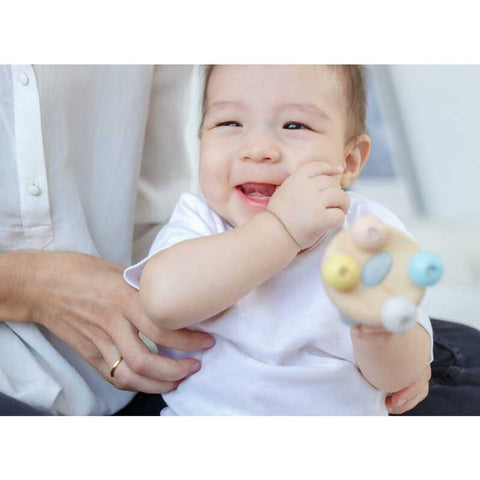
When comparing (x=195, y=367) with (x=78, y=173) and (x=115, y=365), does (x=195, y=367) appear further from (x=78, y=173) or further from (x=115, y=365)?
(x=78, y=173)

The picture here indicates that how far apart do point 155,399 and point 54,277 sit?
174mm

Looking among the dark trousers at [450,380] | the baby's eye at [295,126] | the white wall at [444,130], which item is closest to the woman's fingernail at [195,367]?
the dark trousers at [450,380]

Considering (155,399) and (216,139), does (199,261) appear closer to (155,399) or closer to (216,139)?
(216,139)

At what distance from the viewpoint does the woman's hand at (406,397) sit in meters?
0.61

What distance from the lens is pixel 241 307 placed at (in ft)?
1.90

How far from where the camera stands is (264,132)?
57 cm

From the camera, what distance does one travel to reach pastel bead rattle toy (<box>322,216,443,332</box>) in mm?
388

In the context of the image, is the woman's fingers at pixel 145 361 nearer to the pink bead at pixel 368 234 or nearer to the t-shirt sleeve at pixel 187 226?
the t-shirt sleeve at pixel 187 226

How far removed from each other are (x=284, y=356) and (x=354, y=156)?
20 cm

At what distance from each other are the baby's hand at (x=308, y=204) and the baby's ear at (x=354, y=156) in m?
0.10

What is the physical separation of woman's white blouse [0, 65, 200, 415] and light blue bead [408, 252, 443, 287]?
1.30 ft

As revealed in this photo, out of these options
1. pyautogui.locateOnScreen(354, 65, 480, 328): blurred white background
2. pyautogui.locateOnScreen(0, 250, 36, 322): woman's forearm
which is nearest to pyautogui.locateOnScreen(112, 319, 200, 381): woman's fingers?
pyautogui.locateOnScreen(0, 250, 36, 322): woman's forearm

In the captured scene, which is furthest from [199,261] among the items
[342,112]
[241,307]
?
[342,112]

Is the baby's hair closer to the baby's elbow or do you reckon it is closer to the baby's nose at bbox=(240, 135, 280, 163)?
→ the baby's nose at bbox=(240, 135, 280, 163)
